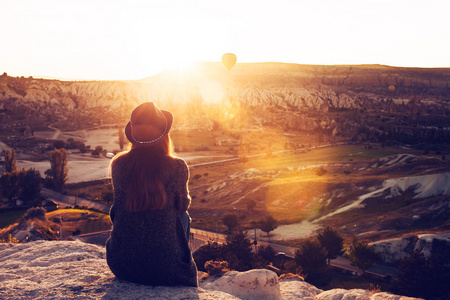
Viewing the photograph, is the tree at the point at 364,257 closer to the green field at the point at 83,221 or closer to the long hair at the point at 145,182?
the green field at the point at 83,221

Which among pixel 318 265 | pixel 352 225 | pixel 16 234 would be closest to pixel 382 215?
pixel 352 225

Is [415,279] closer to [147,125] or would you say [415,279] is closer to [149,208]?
[149,208]

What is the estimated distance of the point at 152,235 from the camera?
4.61 m

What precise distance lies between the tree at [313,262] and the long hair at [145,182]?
75.4 ft

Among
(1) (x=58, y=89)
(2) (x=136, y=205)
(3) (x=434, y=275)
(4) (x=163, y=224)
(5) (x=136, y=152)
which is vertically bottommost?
(3) (x=434, y=275)

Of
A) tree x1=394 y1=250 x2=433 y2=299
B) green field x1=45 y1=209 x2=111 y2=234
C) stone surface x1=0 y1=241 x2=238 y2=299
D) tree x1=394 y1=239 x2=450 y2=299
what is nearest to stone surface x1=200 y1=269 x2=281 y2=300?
stone surface x1=0 y1=241 x2=238 y2=299

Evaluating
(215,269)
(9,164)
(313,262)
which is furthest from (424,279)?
(9,164)

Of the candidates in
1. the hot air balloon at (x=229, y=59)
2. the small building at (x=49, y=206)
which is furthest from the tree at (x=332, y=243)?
the hot air balloon at (x=229, y=59)

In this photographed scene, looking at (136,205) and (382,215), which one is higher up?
(136,205)

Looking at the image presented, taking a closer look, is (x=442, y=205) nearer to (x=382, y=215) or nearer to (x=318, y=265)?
(x=382, y=215)

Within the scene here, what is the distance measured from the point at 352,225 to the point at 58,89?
18345cm

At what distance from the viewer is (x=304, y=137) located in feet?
434

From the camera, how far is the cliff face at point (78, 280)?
4.39 m

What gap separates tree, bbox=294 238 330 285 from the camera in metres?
26.0
